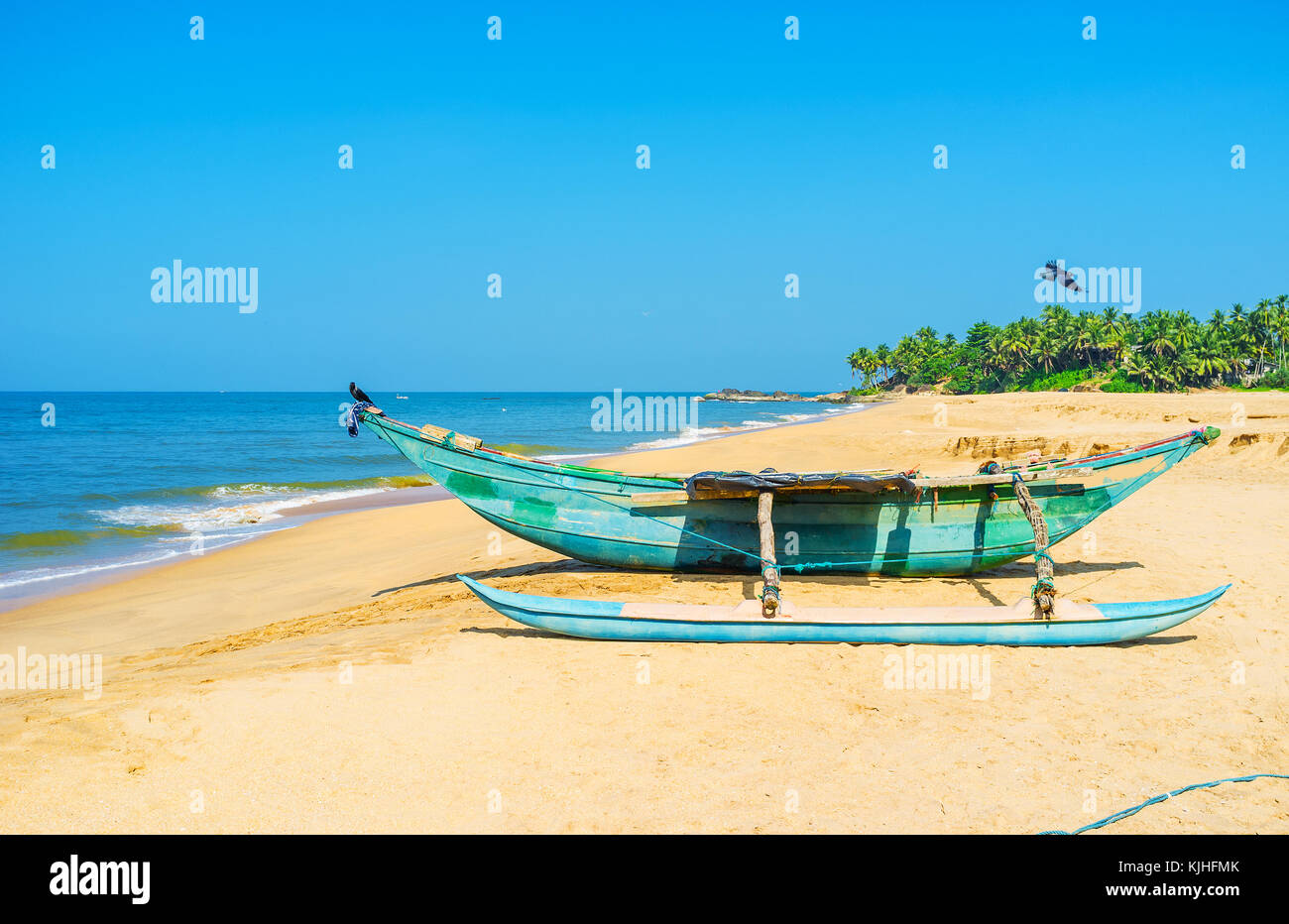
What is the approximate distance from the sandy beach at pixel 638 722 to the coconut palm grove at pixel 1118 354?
5052cm

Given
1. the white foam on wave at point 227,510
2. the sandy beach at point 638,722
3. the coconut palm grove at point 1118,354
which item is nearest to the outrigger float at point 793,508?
the sandy beach at point 638,722

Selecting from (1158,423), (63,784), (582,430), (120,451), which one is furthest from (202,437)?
(1158,423)

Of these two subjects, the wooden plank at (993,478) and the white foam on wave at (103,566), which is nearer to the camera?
the wooden plank at (993,478)

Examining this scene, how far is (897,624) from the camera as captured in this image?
589 cm

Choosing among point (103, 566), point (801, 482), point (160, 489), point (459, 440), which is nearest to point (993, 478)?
point (801, 482)

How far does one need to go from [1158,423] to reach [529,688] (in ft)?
75.2

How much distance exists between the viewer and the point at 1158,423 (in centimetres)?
2139

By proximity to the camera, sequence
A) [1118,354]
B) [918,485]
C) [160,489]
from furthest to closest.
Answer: [1118,354]
[160,489]
[918,485]

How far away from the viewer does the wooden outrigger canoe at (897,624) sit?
593cm

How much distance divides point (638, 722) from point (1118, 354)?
236ft

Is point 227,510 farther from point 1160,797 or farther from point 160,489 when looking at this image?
point 1160,797

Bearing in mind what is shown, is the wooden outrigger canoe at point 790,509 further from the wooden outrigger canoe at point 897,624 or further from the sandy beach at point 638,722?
the wooden outrigger canoe at point 897,624

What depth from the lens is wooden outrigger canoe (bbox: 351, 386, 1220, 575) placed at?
7543 mm

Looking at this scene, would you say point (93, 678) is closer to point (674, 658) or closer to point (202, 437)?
point (674, 658)
